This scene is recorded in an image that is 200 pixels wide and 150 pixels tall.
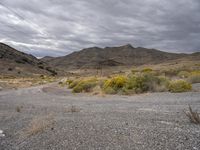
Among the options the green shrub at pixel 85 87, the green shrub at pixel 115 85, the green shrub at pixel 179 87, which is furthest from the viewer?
the green shrub at pixel 85 87

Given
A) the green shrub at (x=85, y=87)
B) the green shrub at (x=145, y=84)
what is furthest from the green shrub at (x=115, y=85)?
the green shrub at (x=85, y=87)

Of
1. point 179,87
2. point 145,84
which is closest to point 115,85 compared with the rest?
point 145,84

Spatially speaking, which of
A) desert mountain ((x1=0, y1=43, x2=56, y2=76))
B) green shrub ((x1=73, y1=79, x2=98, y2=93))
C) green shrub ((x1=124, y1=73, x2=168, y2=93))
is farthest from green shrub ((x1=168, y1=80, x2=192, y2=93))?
desert mountain ((x1=0, y1=43, x2=56, y2=76))

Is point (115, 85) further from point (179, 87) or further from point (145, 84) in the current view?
point (179, 87)

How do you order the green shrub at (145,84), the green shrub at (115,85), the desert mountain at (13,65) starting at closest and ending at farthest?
the green shrub at (145,84) → the green shrub at (115,85) → the desert mountain at (13,65)

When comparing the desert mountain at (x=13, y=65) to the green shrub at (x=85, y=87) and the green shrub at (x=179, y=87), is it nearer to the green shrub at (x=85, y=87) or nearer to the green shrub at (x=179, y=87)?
the green shrub at (x=85, y=87)

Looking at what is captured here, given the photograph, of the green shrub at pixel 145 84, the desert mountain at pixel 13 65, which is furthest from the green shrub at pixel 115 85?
the desert mountain at pixel 13 65

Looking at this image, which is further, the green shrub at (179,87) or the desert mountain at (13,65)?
the desert mountain at (13,65)

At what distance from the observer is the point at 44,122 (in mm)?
10016

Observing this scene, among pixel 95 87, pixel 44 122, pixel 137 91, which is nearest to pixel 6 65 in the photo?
pixel 95 87

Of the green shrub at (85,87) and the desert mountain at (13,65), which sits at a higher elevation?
the desert mountain at (13,65)

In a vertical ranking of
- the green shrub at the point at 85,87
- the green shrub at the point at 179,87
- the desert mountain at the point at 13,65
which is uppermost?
the desert mountain at the point at 13,65

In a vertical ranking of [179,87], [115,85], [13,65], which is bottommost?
[115,85]

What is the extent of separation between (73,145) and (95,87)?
839 inches
